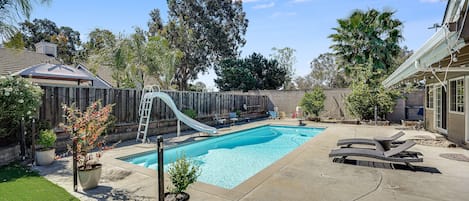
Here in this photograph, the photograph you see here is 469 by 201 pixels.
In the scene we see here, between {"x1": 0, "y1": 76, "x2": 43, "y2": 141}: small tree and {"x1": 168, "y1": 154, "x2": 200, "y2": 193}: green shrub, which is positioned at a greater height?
{"x1": 0, "y1": 76, "x2": 43, "y2": 141}: small tree

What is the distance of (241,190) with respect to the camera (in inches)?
154

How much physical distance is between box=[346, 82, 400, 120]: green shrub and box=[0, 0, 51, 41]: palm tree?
1472 cm

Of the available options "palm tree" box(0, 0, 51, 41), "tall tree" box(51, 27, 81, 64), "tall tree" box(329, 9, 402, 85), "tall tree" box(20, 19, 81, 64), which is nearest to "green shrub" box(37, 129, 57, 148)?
"palm tree" box(0, 0, 51, 41)

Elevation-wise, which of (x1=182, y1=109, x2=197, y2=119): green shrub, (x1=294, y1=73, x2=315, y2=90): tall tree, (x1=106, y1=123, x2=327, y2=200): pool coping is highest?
(x1=294, y1=73, x2=315, y2=90): tall tree

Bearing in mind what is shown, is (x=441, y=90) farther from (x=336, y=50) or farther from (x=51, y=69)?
(x=51, y=69)

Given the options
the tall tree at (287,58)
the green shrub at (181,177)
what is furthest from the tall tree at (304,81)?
the green shrub at (181,177)

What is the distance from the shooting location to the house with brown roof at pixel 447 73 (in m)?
2.18

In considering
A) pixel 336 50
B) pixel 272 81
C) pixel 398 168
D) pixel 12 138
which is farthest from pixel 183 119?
pixel 272 81

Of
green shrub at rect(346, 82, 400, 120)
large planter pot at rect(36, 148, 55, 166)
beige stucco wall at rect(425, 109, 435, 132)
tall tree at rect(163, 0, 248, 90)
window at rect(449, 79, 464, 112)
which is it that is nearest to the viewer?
large planter pot at rect(36, 148, 55, 166)

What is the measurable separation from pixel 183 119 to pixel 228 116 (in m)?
5.87

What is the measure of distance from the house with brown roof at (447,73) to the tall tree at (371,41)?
4051mm

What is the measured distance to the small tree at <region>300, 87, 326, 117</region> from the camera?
628 inches

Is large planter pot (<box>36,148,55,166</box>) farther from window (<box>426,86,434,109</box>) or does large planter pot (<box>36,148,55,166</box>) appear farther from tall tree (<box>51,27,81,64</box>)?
tall tree (<box>51,27,81,64</box>)

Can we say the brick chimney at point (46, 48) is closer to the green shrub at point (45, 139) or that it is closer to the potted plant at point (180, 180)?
the green shrub at point (45, 139)
